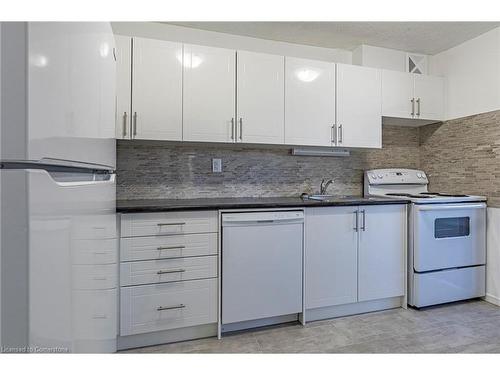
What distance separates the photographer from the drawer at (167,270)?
1821 millimetres

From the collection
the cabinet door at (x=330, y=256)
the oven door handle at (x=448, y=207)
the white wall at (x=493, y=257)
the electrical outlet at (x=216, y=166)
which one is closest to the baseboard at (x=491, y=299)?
the white wall at (x=493, y=257)

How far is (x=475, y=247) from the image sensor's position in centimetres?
263

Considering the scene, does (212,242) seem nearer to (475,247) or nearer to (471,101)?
(475,247)

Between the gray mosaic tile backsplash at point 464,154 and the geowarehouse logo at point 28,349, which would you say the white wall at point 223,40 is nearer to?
the gray mosaic tile backsplash at point 464,154

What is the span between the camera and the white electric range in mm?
2434

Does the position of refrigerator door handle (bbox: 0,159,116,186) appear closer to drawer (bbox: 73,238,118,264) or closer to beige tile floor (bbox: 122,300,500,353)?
drawer (bbox: 73,238,118,264)

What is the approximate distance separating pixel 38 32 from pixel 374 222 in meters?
2.40

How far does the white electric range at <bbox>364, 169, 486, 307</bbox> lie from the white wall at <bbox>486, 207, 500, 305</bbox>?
0.04m

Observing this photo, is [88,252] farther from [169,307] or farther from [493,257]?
[493,257]

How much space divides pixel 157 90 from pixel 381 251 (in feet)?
7.06

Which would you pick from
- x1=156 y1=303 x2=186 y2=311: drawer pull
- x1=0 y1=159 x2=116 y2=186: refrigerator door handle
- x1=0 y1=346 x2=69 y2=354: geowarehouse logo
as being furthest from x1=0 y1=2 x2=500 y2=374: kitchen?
x1=0 y1=346 x2=69 y2=354: geowarehouse logo

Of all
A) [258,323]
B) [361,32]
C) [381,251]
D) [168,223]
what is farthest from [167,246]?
[361,32]

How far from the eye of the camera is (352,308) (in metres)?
2.37

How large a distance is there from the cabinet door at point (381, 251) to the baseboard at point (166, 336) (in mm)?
1224
